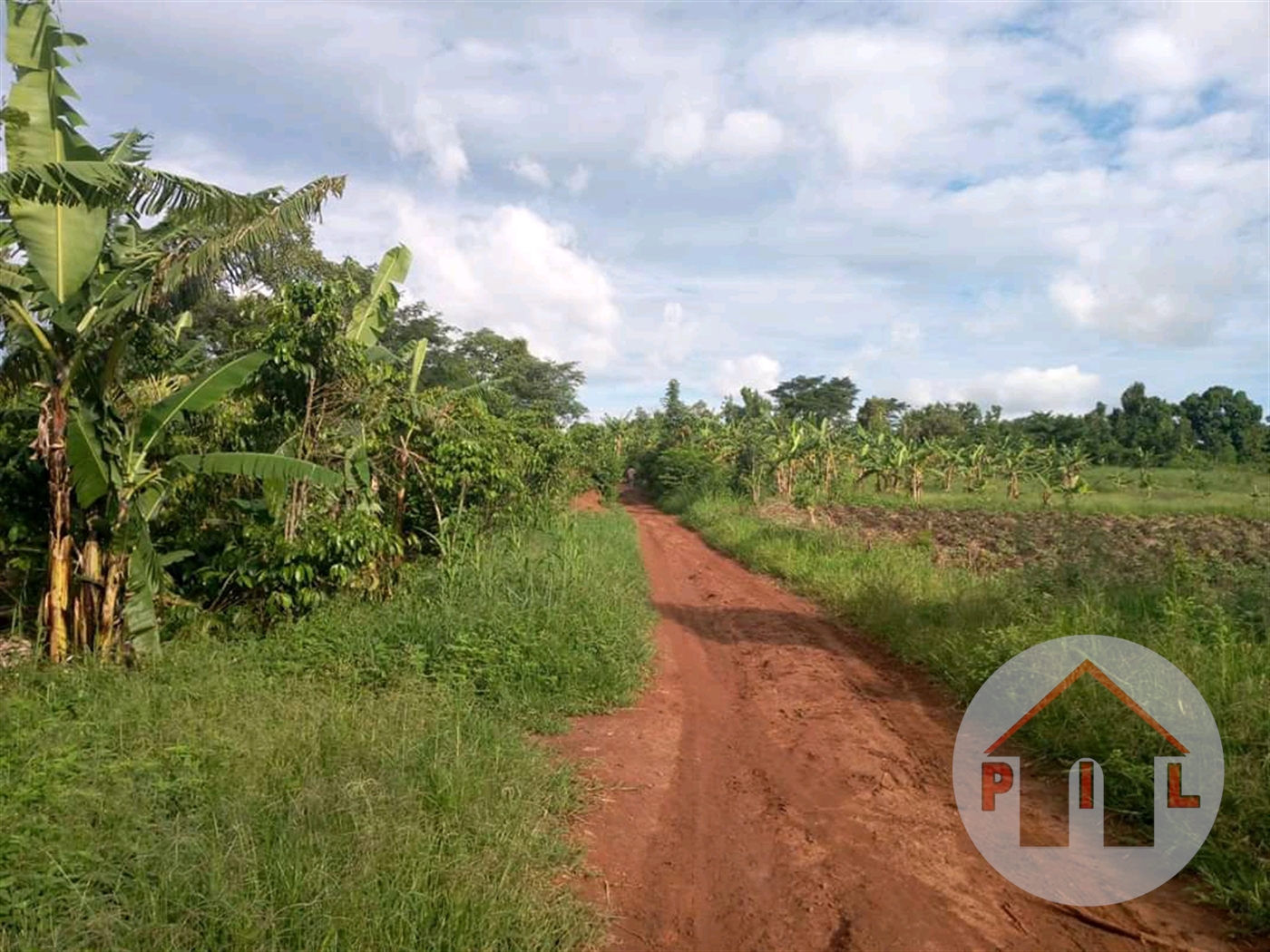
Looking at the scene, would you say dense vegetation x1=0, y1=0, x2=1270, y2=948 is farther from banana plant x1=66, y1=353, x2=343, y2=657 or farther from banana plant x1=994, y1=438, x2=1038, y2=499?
banana plant x1=994, y1=438, x2=1038, y2=499

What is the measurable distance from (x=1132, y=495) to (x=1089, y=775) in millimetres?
32201

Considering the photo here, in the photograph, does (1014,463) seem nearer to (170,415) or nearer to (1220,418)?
(1220,418)

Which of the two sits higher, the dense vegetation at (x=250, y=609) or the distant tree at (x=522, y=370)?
the distant tree at (x=522, y=370)

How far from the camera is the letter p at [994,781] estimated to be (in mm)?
4879

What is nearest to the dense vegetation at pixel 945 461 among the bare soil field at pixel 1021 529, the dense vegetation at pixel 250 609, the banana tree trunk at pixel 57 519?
the bare soil field at pixel 1021 529

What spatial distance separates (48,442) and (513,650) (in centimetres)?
396

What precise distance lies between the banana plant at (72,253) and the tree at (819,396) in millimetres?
49174

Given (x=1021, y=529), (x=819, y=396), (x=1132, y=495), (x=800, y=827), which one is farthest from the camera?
(x=819, y=396)

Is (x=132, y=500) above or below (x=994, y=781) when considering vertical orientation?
above

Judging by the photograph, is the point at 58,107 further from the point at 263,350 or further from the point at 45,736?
the point at 45,736

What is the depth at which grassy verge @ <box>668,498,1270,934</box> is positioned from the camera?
4090 mm

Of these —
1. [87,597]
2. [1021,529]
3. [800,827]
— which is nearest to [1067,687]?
[800,827]

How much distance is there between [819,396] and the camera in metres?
56.3

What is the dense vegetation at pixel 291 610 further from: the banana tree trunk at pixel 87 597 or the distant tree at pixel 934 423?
the distant tree at pixel 934 423
